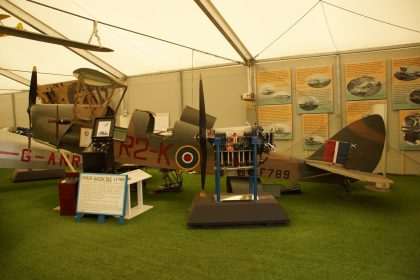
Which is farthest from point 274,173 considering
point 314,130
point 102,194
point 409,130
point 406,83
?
point 406,83

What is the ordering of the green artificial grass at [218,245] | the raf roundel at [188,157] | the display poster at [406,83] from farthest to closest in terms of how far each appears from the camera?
the display poster at [406,83] → the raf roundel at [188,157] → the green artificial grass at [218,245]

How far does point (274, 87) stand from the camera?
342 inches

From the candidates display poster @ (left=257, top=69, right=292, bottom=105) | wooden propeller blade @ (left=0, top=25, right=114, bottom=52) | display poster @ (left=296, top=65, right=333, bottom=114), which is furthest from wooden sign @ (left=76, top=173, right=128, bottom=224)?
display poster @ (left=296, top=65, right=333, bottom=114)

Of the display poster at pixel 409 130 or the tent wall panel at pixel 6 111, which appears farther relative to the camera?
the tent wall panel at pixel 6 111

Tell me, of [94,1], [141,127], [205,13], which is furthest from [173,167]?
[94,1]

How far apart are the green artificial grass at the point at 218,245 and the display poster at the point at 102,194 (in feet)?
0.65

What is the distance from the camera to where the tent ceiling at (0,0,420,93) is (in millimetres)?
5941

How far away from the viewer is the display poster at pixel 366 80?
300 inches

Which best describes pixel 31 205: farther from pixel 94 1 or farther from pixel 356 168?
pixel 356 168

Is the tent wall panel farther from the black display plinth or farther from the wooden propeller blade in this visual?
the black display plinth

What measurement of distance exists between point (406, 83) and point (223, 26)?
16.7ft

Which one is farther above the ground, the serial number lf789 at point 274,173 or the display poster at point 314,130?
the display poster at point 314,130

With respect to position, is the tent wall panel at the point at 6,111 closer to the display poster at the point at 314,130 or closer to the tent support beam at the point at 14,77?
the tent support beam at the point at 14,77

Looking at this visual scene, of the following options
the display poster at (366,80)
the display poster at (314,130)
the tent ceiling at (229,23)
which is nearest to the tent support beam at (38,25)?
the tent ceiling at (229,23)
